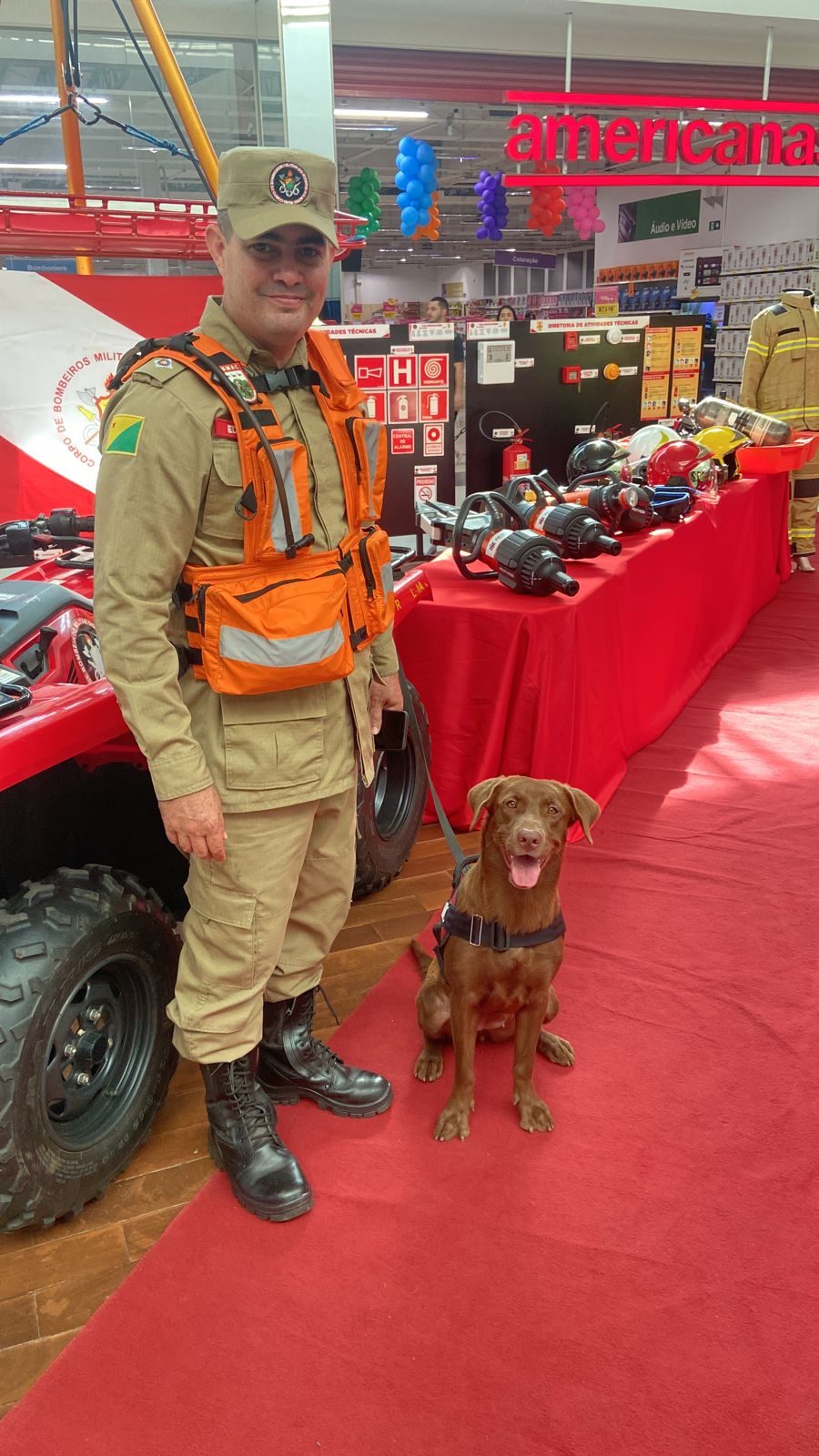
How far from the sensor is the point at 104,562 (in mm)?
1528

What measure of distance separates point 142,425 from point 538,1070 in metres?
1.62

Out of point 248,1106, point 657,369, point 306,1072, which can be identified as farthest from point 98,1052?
point 657,369

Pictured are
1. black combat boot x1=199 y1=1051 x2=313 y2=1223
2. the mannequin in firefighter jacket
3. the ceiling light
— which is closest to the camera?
black combat boot x1=199 y1=1051 x2=313 y2=1223

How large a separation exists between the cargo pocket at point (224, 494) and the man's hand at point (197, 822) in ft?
1.36

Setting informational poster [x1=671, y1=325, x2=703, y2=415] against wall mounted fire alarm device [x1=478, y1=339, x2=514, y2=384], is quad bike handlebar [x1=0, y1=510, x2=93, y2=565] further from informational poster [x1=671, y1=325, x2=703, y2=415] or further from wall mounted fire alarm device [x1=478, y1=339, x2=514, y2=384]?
informational poster [x1=671, y1=325, x2=703, y2=415]

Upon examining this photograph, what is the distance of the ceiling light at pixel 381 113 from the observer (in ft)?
32.4

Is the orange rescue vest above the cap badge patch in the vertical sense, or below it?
below

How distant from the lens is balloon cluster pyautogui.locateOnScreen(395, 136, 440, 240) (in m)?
8.17

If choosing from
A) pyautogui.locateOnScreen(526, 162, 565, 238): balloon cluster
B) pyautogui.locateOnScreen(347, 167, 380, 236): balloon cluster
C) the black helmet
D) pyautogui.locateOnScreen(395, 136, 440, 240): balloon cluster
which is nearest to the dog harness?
the black helmet

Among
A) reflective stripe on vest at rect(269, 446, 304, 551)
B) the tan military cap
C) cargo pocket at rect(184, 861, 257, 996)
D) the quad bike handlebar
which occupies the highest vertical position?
the tan military cap

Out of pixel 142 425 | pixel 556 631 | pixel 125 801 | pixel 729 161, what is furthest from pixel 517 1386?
pixel 729 161

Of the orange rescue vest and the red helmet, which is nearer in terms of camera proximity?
the orange rescue vest

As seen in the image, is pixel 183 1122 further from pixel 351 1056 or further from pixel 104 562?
pixel 104 562

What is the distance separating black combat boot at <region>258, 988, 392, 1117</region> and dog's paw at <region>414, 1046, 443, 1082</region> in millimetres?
94
